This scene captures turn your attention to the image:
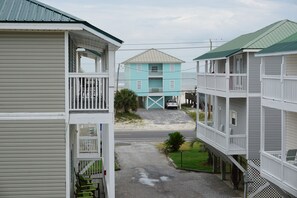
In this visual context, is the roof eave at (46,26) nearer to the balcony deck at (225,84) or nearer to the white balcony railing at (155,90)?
the balcony deck at (225,84)

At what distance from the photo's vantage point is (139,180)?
27.8m

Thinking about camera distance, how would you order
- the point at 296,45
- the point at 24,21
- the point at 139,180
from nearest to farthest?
1. the point at 24,21
2. the point at 296,45
3. the point at 139,180

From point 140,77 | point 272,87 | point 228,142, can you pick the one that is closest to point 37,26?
point 272,87

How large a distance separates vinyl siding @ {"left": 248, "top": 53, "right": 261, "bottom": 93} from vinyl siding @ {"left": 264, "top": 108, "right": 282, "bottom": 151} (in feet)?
4.46

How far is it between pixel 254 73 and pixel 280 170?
8.13m

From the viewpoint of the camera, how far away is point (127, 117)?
5531 centimetres

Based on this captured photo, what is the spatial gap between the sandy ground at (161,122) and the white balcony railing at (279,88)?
3218cm

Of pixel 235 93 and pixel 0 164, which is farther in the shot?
pixel 235 93

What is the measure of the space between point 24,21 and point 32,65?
1398mm

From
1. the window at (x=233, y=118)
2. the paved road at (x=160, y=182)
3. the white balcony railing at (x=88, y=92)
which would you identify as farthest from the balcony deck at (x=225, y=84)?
the white balcony railing at (x=88, y=92)

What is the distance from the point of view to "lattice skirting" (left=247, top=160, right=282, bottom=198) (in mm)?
23219

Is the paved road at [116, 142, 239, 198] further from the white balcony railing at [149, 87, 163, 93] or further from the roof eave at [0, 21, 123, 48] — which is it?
the white balcony railing at [149, 87, 163, 93]

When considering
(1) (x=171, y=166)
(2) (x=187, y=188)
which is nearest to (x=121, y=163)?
(1) (x=171, y=166)

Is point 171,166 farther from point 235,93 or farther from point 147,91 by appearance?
point 147,91
